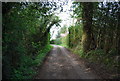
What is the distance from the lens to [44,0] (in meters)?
6.90

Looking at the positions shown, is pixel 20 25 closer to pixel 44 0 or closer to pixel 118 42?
pixel 44 0

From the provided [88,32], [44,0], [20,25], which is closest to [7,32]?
[20,25]

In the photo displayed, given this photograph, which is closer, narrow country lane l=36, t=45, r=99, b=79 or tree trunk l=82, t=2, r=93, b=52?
narrow country lane l=36, t=45, r=99, b=79

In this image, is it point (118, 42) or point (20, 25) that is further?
point (118, 42)

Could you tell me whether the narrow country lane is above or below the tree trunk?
below

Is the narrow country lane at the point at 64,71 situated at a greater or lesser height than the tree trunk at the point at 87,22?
lesser

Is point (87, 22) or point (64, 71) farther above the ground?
point (87, 22)

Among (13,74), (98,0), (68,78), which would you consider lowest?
(68,78)

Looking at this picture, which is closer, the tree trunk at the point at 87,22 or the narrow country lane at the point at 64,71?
the narrow country lane at the point at 64,71

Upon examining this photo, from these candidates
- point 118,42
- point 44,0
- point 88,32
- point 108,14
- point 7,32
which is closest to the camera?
point 7,32

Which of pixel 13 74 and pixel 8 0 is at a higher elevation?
pixel 8 0

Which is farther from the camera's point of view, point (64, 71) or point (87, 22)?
point (87, 22)

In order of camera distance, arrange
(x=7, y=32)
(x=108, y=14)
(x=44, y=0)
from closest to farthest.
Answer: (x=7, y=32), (x=44, y=0), (x=108, y=14)

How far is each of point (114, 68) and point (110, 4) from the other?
4.55 meters
